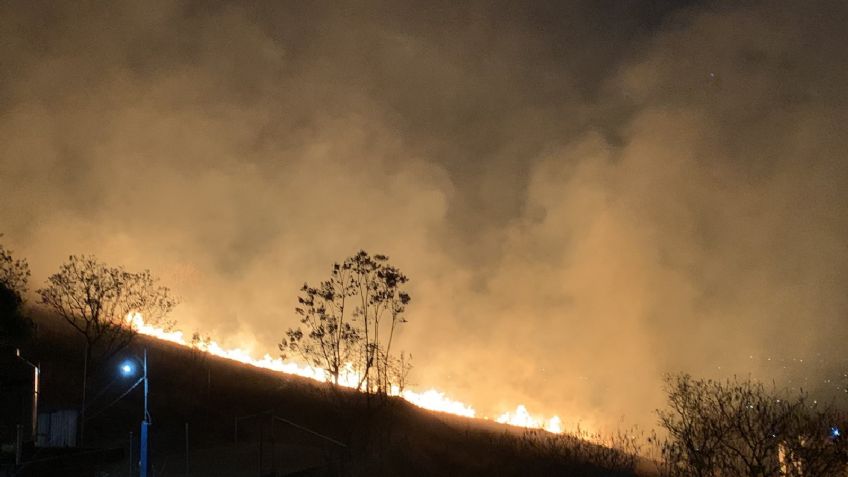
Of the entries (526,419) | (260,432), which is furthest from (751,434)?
(526,419)

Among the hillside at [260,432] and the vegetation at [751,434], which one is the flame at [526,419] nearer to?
the hillside at [260,432]

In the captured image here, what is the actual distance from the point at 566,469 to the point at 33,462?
18.2 m

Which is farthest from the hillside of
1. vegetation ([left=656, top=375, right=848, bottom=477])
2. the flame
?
the flame

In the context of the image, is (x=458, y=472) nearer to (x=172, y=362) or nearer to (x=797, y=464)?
(x=797, y=464)

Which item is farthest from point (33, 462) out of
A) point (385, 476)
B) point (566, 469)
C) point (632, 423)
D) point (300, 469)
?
point (632, 423)

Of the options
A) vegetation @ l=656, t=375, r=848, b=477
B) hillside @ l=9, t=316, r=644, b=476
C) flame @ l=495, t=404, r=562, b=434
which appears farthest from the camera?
flame @ l=495, t=404, r=562, b=434

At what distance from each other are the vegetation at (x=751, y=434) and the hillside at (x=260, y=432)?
5.15 metres

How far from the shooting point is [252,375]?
44125 mm

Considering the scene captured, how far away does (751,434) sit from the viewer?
19000 mm

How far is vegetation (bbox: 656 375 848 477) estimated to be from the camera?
1759cm

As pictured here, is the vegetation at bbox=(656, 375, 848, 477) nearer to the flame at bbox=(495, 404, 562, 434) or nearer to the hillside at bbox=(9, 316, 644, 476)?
the hillside at bbox=(9, 316, 644, 476)

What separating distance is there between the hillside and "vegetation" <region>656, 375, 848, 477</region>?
5145mm

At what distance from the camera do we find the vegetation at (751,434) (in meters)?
17.6

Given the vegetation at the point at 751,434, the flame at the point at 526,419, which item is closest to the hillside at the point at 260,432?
the vegetation at the point at 751,434
